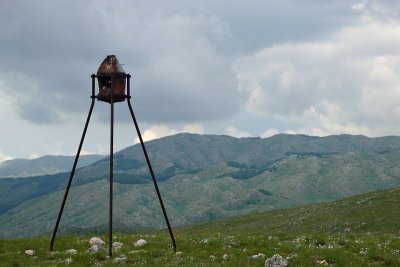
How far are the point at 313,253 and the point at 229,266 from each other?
15.4ft

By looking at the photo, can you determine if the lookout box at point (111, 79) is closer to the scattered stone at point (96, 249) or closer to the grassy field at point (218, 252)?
the scattered stone at point (96, 249)

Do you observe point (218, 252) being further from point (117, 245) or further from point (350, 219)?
point (350, 219)

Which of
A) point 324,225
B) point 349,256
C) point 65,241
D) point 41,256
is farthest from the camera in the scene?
point 324,225

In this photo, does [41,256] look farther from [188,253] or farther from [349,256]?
[349,256]

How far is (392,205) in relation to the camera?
6306cm

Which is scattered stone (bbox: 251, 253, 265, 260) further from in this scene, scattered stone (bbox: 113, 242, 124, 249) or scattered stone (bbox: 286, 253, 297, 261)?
scattered stone (bbox: 113, 242, 124, 249)

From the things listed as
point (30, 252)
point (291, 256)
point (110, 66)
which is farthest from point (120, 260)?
point (110, 66)

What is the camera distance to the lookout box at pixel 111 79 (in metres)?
26.5

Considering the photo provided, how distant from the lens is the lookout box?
26.5 metres

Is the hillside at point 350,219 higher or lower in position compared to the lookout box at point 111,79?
lower

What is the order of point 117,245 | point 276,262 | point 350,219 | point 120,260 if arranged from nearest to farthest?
point 276,262 → point 120,260 → point 117,245 → point 350,219

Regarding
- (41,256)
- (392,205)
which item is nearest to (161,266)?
(41,256)

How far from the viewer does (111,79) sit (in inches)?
1035

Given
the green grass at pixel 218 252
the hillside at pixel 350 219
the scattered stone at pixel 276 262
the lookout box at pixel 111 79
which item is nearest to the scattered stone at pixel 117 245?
the green grass at pixel 218 252
